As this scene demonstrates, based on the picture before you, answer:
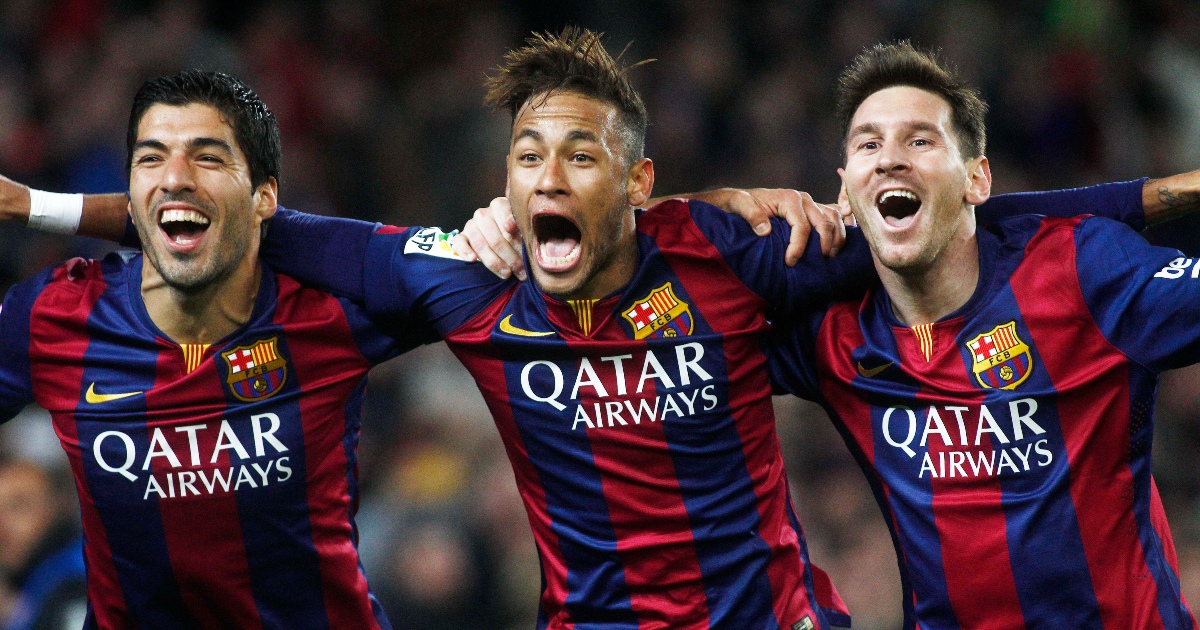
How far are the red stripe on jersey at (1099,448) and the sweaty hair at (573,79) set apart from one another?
1.18m

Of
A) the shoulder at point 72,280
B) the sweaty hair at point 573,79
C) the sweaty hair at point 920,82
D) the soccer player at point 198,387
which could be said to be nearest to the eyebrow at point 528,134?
the sweaty hair at point 573,79

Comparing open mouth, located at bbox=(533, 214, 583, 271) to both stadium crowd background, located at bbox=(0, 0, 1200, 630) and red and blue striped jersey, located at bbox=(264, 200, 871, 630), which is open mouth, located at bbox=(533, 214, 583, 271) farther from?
stadium crowd background, located at bbox=(0, 0, 1200, 630)

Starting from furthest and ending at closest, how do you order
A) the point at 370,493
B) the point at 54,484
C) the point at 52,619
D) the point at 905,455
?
the point at 370,493
the point at 54,484
the point at 52,619
the point at 905,455

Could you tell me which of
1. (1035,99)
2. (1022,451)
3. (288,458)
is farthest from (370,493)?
(1035,99)

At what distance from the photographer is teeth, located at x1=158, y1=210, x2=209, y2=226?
11.9 ft

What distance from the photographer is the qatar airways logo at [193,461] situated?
3695 mm

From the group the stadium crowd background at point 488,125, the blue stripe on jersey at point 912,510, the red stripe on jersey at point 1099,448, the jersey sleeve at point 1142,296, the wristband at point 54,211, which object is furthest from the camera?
the stadium crowd background at point 488,125

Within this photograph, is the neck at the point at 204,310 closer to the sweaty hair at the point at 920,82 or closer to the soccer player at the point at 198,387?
the soccer player at the point at 198,387

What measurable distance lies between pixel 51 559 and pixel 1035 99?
6.02m

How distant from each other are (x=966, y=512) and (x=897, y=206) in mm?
878

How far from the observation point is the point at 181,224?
3.83m

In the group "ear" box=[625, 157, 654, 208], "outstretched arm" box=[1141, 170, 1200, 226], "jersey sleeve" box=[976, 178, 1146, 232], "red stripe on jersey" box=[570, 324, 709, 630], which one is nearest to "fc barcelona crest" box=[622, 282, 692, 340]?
"red stripe on jersey" box=[570, 324, 709, 630]

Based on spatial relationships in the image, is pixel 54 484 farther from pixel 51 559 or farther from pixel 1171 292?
pixel 1171 292

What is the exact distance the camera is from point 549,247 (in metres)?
3.63
